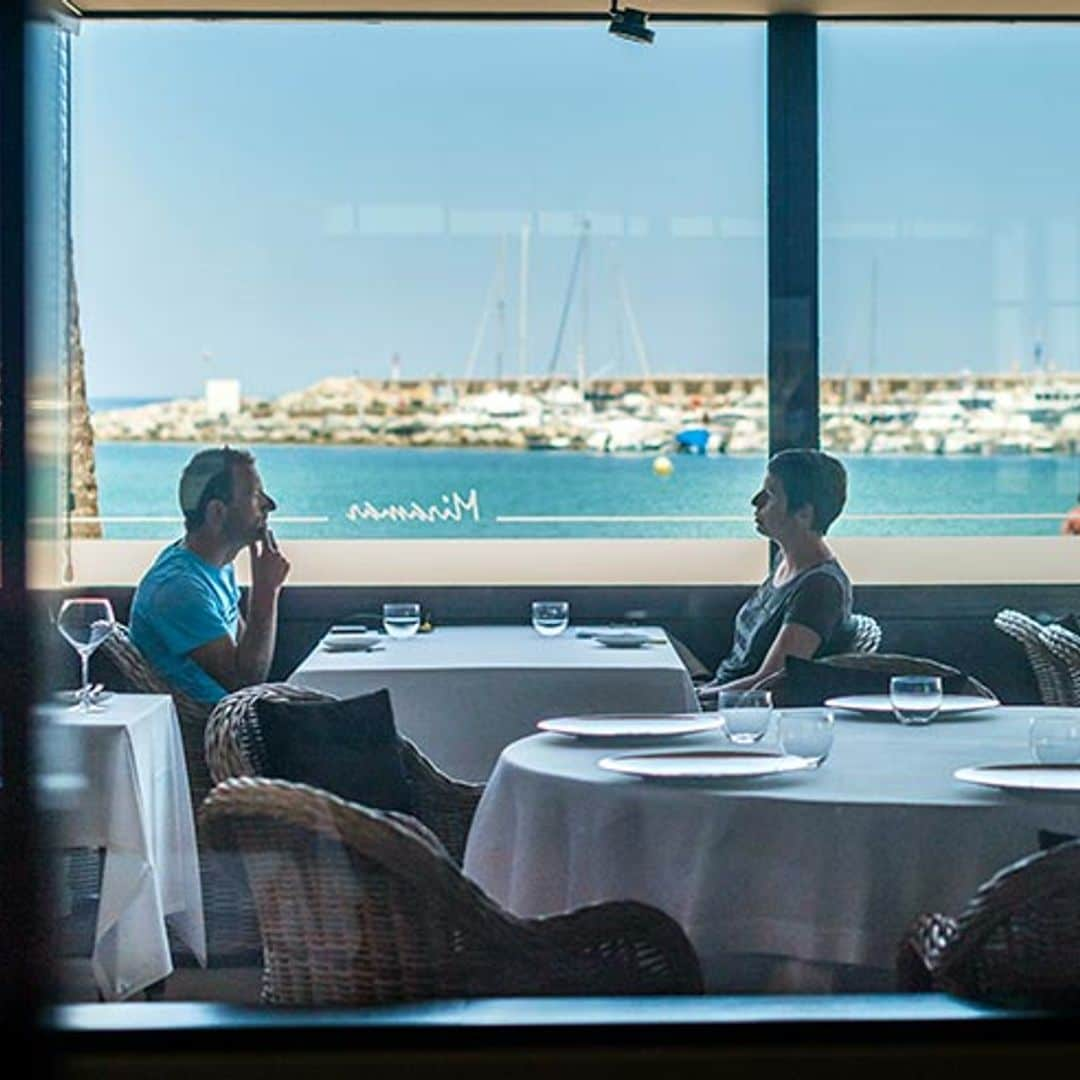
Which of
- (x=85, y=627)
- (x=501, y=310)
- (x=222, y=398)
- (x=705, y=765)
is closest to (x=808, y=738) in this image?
(x=705, y=765)

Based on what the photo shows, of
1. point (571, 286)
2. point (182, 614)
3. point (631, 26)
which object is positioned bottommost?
point (182, 614)

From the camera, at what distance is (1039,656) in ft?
15.3

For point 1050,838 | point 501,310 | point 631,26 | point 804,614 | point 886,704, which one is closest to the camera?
point 1050,838

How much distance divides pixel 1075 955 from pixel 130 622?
7.55 ft

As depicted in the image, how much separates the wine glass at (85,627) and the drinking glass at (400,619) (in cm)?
128

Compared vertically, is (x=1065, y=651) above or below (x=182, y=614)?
below

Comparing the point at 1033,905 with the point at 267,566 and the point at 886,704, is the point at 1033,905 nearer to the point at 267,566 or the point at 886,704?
the point at 886,704

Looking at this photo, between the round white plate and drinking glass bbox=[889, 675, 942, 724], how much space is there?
4.98 ft

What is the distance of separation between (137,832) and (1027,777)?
5.20 feet

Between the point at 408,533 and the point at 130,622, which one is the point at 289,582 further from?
the point at 130,622

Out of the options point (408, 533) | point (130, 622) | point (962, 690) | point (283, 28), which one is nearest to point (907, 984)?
point (962, 690)

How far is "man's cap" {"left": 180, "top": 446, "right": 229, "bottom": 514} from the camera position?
419cm

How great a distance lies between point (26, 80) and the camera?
6.12 feet

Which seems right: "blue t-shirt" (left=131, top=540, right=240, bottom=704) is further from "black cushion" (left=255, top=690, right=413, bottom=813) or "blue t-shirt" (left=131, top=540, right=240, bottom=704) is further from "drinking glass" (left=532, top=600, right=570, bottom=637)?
"drinking glass" (left=532, top=600, right=570, bottom=637)
